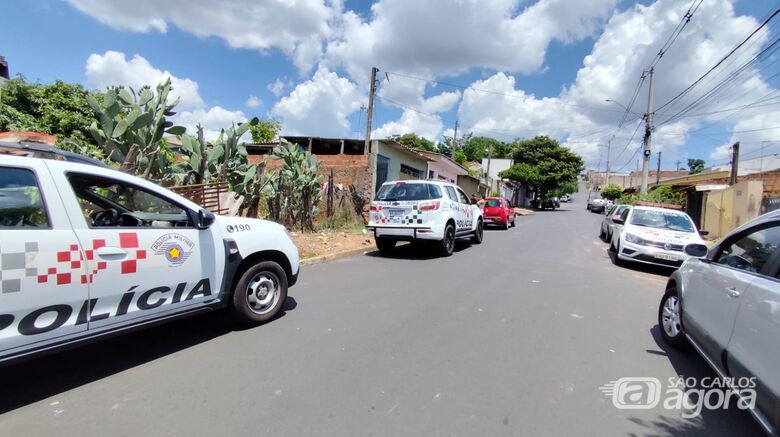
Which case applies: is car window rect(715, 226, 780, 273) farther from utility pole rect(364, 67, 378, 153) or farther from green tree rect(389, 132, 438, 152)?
green tree rect(389, 132, 438, 152)

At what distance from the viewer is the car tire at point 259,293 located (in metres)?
4.26

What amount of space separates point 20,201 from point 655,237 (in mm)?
10735

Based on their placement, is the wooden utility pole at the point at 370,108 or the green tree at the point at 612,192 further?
the green tree at the point at 612,192

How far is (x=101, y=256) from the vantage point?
10.0ft

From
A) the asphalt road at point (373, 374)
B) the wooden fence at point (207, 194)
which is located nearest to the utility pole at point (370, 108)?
the wooden fence at point (207, 194)

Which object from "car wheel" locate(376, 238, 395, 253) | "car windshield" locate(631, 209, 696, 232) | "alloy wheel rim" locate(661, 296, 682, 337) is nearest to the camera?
"alloy wheel rim" locate(661, 296, 682, 337)

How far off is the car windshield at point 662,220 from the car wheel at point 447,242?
182 inches

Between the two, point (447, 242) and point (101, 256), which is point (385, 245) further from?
point (101, 256)

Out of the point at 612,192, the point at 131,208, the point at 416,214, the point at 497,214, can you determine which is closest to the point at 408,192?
the point at 416,214

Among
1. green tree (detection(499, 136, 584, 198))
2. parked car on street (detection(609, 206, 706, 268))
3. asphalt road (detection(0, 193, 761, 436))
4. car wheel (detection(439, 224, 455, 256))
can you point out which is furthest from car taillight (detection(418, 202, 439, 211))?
green tree (detection(499, 136, 584, 198))

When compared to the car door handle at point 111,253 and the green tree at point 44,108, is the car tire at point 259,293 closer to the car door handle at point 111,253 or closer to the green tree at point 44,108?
the car door handle at point 111,253

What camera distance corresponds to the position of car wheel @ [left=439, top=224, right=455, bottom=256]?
9562mm

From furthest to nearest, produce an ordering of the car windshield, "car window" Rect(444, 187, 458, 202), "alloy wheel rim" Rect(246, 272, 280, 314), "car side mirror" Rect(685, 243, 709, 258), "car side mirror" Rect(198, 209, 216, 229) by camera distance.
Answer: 1. "car window" Rect(444, 187, 458, 202)
2. the car windshield
3. "alloy wheel rim" Rect(246, 272, 280, 314)
4. "car side mirror" Rect(685, 243, 709, 258)
5. "car side mirror" Rect(198, 209, 216, 229)

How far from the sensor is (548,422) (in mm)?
2764
